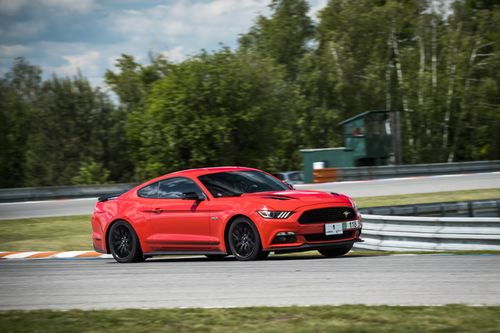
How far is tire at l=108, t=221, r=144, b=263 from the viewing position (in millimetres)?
11414

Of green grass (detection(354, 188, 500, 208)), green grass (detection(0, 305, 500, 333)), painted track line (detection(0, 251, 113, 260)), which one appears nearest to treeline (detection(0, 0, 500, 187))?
green grass (detection(354, 188, 500, 208))

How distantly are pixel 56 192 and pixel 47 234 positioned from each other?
30.1 ft

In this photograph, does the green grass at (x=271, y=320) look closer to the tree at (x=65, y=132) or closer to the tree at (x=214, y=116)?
the tree at (x=214, y=116)

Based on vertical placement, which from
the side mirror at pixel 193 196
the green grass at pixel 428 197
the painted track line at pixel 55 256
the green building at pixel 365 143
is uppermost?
the green building at pixel 365 143

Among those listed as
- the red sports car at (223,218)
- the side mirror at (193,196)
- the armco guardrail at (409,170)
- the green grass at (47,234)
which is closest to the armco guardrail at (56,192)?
the green grass at (47,234)

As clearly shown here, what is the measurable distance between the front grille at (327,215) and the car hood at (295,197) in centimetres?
11

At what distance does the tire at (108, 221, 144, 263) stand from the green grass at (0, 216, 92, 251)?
455 centimetres

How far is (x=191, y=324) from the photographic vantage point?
581 cm

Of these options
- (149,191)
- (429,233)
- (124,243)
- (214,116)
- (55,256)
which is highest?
(214,116)

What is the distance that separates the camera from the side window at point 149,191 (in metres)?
11.5

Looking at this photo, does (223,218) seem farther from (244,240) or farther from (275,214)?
(275,214)

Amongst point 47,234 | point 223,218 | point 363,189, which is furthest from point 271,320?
point 363,189

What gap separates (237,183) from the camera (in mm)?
10836

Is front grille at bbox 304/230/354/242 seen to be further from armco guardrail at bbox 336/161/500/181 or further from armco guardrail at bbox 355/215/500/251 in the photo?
armco guardrail at bbox 336/161/500/181
